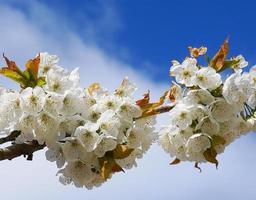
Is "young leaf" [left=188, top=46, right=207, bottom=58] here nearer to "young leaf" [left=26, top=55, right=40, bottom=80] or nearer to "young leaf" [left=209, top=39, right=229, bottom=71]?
"young leaf" [left=209, top=39, right=229, bottom=71]

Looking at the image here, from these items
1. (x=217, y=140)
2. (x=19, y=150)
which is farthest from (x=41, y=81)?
(x=217, y=140)

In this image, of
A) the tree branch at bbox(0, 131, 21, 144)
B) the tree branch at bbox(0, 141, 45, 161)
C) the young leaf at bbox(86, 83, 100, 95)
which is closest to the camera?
the tree branch at bbox(0, 141, 45, 161)

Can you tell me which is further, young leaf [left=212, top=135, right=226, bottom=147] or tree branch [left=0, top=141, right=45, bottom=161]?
young leaf [left=212, top=135, right=226, bottom=147]

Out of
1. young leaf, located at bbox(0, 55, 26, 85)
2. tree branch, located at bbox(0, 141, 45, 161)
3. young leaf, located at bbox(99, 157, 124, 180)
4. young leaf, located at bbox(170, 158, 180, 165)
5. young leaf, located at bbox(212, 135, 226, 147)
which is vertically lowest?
young leaf, located at bbox(99, 157, 124, 180)

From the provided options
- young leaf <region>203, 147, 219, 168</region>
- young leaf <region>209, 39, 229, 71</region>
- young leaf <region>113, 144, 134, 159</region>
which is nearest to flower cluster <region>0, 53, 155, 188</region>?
young leaf <region>113, 144, 134, 159</region>

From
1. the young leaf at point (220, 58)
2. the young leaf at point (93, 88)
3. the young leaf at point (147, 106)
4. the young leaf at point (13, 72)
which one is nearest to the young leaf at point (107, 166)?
the young leaf at point (147, 106)

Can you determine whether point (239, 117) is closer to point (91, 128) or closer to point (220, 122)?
point (220, 122)

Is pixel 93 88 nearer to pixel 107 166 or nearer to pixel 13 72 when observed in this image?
pixel 13 72
